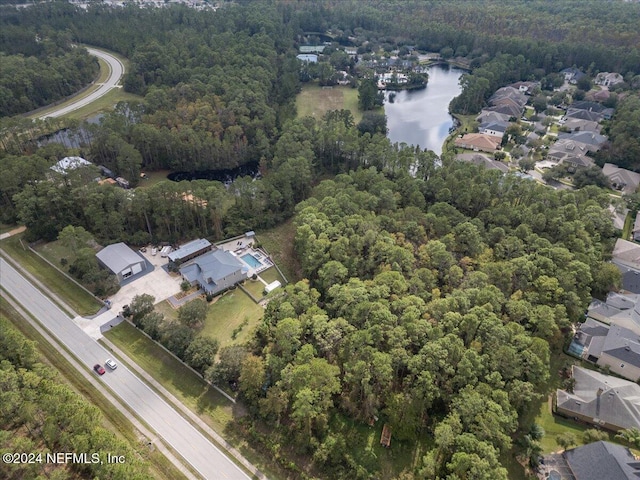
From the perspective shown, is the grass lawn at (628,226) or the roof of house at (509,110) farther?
the roof of house at (509,110)

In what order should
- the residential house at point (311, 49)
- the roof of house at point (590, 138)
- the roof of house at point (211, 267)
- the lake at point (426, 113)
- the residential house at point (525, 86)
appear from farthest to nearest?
the residential house at point (311, 49) → the residential house at point (525, 86) → the lake at point (426, 113) → the roof of house at point (590, 138) → the roof of house at point (211, 267)

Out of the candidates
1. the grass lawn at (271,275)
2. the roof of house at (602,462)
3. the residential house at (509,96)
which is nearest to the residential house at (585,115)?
the residential house at (509,96)

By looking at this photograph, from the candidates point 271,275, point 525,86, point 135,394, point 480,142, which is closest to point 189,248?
point 271,275

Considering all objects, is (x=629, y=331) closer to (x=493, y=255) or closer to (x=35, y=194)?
(x=493, y=255)

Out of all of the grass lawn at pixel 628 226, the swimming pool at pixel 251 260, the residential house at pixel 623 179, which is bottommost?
the swimming pool at pixel 251 260

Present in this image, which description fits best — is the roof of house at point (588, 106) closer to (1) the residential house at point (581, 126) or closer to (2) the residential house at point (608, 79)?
(1) the residential house at point (581, 126)

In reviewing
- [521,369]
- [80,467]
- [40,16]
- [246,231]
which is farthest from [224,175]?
[40,16]

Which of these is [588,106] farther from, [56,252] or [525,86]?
[56,252]
